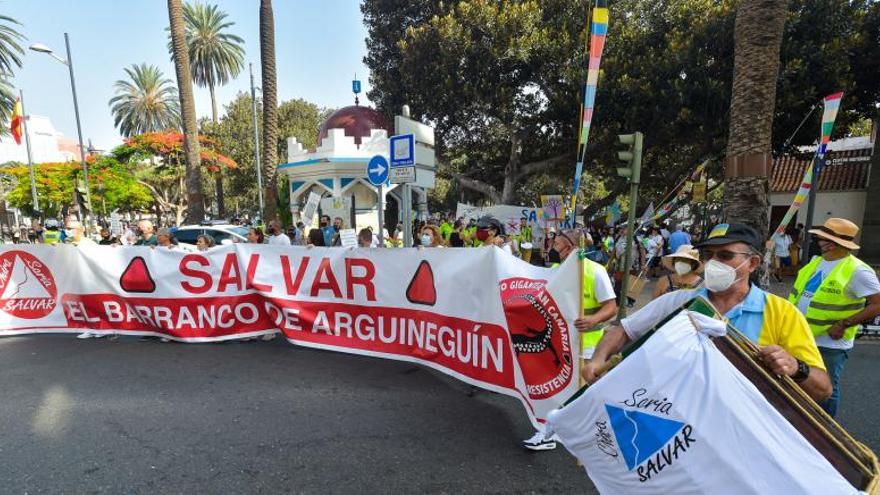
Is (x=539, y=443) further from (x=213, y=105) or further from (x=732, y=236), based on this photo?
(x=213, y=105)

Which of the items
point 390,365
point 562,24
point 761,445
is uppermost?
point 562,24

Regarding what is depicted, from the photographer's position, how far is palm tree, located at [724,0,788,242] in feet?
21.3

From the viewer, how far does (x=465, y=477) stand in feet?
9.96

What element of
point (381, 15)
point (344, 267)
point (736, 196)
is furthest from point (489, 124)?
point (344, 267)

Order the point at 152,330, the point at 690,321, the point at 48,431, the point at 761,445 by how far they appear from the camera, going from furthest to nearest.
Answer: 1. the point at 152,330
2. the point at 48,431
3. the point at 690,321
4. the point at 761,445

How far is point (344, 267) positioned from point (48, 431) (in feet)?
9.26

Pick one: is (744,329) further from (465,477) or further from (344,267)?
(344,267)

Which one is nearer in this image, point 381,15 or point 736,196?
point 736,196

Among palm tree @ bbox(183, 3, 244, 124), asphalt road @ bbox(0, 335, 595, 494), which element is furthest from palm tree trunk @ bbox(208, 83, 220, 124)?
asphalt road @ bbox(0, 335, 595, 494)

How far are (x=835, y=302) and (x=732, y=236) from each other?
72.6 inches

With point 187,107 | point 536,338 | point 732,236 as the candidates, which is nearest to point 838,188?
point 536,338

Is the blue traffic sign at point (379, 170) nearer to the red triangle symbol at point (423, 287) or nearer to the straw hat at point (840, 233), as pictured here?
the red triangle symbol at point (423, 287)

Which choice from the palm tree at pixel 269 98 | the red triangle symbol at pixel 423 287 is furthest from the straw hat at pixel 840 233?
the palm tree at pixel 269 98

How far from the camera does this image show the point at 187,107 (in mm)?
15359
